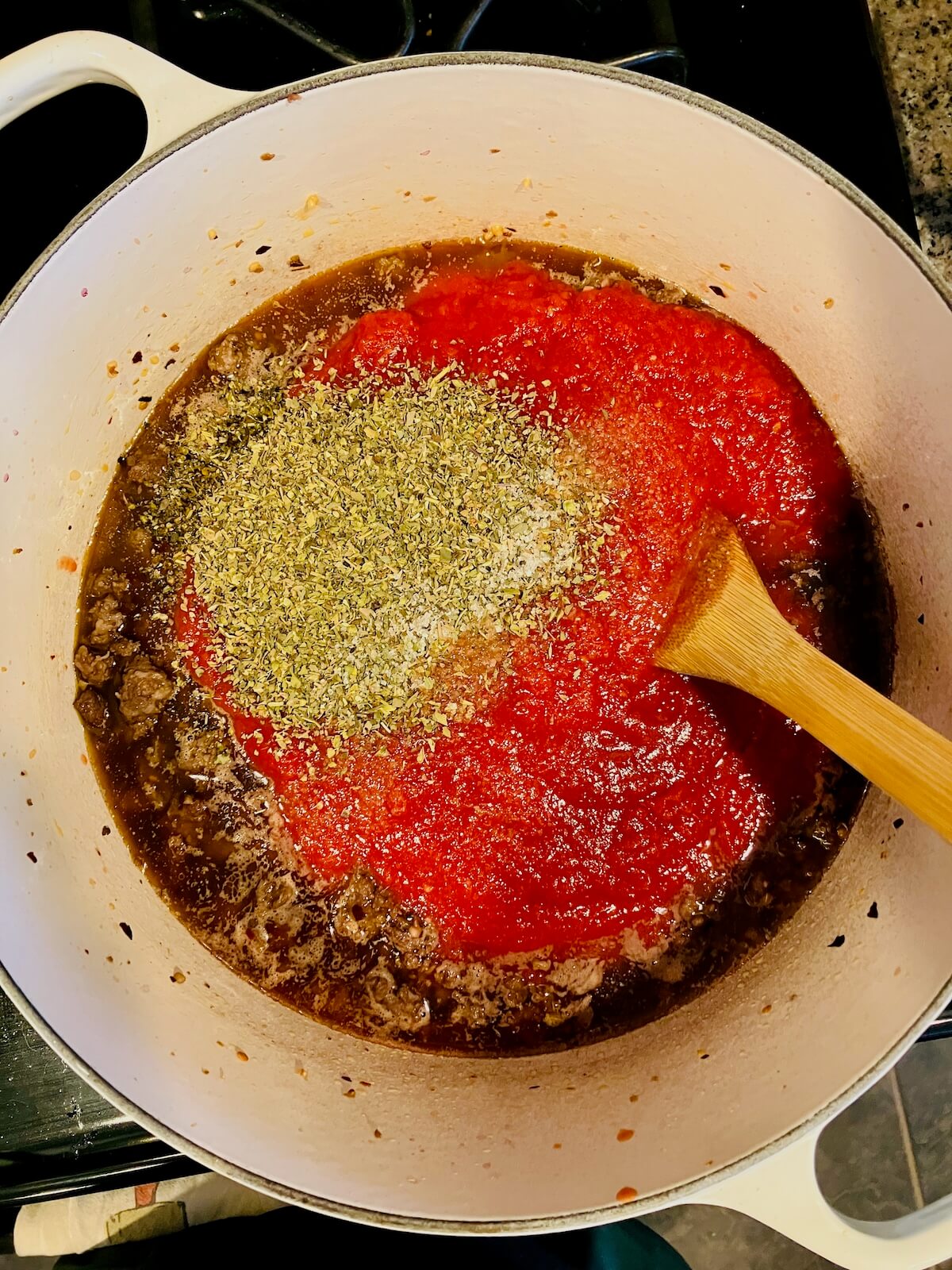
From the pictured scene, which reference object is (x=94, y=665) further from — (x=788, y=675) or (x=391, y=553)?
(x=788, y=675)

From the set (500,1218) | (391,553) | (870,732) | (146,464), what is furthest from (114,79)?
(500,1218)

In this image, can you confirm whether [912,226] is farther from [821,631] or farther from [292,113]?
[292,113]

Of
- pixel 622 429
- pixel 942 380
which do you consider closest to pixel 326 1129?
pixel 622 429

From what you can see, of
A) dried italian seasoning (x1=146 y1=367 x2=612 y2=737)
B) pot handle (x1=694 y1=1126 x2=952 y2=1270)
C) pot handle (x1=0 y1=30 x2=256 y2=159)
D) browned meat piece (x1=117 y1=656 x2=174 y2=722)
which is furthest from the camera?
browned meat piece (x1=117 y1=656 x2=174 y2=722)

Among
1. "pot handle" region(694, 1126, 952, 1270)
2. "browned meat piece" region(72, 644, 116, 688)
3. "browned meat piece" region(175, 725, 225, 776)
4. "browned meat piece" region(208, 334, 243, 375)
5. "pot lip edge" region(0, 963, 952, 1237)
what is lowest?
"pot handle" region(694, 1126, 952, 1270)

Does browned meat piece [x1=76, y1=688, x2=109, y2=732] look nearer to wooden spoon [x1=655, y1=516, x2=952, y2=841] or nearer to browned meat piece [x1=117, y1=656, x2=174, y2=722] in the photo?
browned meat piece [x1=117, y1=656, x2=174, y2=722]

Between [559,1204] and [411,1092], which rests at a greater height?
[411,1092]

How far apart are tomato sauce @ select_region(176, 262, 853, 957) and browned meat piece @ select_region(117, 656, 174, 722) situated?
3.1 inches

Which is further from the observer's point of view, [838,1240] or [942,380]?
[942,380]

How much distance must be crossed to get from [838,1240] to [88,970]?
1187 millimetres

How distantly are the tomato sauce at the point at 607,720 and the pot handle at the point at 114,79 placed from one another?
1.42ft

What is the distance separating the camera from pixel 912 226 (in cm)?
158

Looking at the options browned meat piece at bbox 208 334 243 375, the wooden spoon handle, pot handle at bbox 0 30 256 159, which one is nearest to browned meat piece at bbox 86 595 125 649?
browned meat piece at bbox 208 334 243 375

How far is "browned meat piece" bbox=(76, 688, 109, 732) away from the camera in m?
1.67
